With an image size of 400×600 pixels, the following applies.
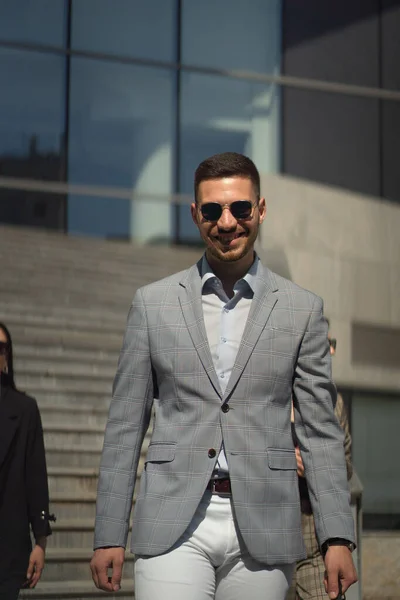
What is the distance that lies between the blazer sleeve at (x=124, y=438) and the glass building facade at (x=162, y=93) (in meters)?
14.4

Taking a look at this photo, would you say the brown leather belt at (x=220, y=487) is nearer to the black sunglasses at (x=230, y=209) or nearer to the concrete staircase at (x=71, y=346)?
the black sunglasses at (x=230, y=209)

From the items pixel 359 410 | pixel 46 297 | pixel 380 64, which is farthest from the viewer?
pixel 380 64

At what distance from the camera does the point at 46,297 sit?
13750 millimetres

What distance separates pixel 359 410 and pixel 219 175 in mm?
8677

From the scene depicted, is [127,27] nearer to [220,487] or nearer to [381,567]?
[381,567]

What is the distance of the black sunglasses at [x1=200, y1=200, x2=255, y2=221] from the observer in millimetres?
3693

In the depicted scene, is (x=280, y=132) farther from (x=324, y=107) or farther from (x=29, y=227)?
(x=29, y=227)

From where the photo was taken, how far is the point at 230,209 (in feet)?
12.1

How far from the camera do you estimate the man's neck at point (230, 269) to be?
12.5ft

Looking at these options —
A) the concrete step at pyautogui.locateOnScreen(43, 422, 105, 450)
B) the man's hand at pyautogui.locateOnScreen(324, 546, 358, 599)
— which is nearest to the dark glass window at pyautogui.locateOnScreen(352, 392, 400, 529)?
the concrete step at pyautogui.locateOnScreen(43, 422, 105, 450)

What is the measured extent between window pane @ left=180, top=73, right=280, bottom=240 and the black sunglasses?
15.1 metres

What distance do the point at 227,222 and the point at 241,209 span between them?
67 mm

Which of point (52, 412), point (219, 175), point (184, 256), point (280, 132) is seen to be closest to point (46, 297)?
point (184, 256)

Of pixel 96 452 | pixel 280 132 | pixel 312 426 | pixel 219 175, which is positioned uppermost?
pixel 280 132
